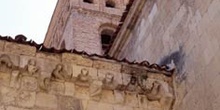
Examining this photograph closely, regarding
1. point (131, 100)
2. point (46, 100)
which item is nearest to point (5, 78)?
point (46, 100)

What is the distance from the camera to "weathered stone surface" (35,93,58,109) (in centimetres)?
721

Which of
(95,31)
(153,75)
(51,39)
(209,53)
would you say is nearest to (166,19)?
(153,75)

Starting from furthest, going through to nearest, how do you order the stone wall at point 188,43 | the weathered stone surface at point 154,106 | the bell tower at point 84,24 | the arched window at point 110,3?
1. the arched window at point 110,3
2. the bell tower at point 84,24
3. the weathered stone surface at point 154,106
4. the stone wall at point 188,43

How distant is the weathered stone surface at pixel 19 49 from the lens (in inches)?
294

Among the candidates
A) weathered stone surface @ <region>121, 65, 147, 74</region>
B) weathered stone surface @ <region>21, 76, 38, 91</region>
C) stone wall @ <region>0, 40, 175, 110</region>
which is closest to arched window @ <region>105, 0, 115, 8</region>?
weathered stone surface @ <region>121, 65, 147, 74</region>

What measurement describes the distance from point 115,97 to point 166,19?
1.80 metres

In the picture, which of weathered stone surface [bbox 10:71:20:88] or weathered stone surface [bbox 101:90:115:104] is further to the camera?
weathered stone surface [bbox 101:90:115:104]

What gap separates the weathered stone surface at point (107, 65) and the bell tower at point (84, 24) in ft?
44.2

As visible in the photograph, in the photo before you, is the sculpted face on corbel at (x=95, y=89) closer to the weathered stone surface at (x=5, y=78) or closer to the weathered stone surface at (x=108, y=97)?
the weathered stone surface at (x=108, y=97)

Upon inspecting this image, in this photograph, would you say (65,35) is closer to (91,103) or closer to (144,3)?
(144,3)

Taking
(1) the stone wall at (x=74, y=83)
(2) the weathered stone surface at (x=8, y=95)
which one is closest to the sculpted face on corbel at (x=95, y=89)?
(1) the stone wall at (x=74, y=83)

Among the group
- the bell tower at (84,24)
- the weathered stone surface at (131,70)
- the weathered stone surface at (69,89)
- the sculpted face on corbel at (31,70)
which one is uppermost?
the bell tower at (84,24)

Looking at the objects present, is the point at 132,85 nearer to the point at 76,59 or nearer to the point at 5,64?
the point at 76,59

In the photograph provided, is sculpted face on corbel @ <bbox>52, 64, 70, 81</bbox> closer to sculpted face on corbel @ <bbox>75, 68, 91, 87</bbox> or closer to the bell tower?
sculpted face on corbel @ <bbox>75, 68, 91, 87</bbox>
